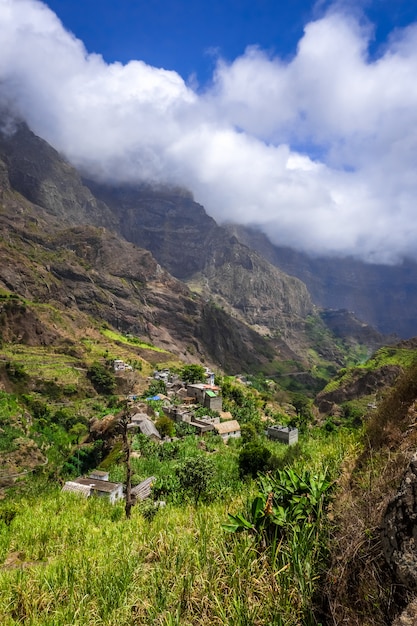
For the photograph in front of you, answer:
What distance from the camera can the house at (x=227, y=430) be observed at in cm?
4955

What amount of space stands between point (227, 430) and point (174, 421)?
8.62 m

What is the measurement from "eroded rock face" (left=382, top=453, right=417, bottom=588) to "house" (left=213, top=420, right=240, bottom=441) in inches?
1835

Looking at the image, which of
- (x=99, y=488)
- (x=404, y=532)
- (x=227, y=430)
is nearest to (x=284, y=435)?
(x=227, y=430)

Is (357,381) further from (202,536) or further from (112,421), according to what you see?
(202,536)

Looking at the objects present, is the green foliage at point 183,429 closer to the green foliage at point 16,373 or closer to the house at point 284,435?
the house at point 284,435

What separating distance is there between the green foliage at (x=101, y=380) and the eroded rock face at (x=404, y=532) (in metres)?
75.5

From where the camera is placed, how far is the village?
27.6 meters

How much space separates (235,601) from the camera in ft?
15.2

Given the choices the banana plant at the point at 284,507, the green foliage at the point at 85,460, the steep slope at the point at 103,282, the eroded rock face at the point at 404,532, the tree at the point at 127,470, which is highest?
the steep slope at the point at 103,282

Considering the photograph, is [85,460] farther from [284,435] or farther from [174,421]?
[284,435]

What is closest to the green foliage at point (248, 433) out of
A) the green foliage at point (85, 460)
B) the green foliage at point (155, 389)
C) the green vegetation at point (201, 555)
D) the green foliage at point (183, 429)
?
the green foliage at point (183, 429)

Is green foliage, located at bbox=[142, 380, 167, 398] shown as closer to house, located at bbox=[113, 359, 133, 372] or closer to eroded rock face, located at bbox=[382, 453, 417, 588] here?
house, located at bbox=[113, 359, 133, 372]

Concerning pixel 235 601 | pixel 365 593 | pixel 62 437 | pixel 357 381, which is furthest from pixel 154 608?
pixel 357 381

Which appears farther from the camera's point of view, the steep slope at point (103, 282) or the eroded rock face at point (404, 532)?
the steep slope at point (103, 282)
